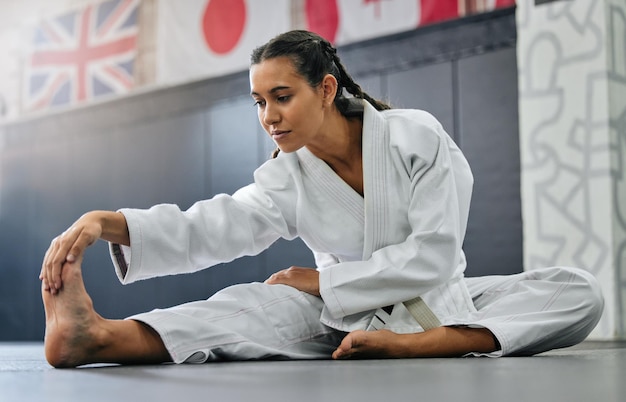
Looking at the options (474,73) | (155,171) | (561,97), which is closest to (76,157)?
(155,171)

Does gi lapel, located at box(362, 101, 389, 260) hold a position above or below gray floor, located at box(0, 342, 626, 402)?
above

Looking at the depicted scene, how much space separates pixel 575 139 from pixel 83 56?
4331mm

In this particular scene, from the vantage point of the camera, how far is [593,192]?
3.99 m

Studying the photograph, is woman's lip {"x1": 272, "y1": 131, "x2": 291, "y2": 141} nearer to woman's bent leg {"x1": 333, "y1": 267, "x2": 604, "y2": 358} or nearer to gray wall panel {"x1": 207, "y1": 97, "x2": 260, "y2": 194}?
woman's bent leg {"x1": 333, "y1": 267, "x2": 604, "y2": 358}

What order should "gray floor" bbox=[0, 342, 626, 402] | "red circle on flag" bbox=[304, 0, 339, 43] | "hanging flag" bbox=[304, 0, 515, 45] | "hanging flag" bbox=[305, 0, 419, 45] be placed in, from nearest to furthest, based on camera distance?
1. "gray floor" bbox=[0, 342, 626, 402]
2. "hanging flag" bbox=[304, 0, 515, 45]
3. "hanging flag" bbox=[305, 0, 419, 45]
4. "red circle on flag" bbox=[304, 0, 339, 43]

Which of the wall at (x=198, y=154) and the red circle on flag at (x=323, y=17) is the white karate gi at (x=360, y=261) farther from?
the red circle on flag at (x=323, y=17)

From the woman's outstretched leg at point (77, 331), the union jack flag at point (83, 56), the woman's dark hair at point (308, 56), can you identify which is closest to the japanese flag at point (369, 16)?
the union jack flag at point (83, 56)

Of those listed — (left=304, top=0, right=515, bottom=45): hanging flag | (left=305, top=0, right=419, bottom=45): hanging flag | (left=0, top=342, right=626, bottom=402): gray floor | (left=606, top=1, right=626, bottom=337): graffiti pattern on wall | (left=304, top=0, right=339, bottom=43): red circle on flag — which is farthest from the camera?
(left=304, top=0, right=339, bottom=43): red circle on flag

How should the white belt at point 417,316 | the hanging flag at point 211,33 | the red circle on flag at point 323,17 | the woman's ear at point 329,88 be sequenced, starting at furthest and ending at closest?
the hanging flag at point 211,33 → the red circle on flag at point 323,17 → the woman's ear at point 329,88 → the white belt at point 417,316

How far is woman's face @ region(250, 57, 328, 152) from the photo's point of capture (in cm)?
210

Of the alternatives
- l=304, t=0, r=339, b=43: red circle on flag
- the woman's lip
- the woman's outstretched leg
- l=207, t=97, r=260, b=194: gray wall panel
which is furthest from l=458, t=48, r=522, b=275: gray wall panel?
the woman's outstretched leg

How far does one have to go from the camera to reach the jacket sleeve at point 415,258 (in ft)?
6.61

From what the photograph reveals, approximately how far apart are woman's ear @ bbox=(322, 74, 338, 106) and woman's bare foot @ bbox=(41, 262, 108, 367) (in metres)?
0.87

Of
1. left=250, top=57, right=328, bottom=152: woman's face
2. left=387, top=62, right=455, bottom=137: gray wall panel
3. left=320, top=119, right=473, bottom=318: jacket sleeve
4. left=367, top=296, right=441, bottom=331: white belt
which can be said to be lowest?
left=367, top=296, right=441, bottom=331: white belt
